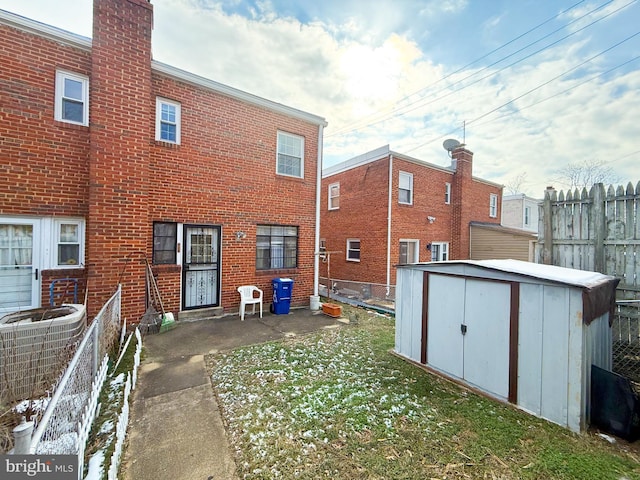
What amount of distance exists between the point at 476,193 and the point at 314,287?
38.5ft

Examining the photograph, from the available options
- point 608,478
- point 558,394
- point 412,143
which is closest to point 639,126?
point 412,143

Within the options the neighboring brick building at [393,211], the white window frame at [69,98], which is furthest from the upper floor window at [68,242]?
the neighboring brick building at [393,211]

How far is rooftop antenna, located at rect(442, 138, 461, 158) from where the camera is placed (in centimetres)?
1489

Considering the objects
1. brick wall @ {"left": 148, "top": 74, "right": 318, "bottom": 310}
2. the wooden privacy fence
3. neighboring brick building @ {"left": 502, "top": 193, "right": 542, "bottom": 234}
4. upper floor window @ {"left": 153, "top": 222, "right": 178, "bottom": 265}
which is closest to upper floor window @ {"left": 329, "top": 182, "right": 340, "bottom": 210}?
brick wall @ {"left": 148, "top": 74, "right": 318, "bottom": 310}

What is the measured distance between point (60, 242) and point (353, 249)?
1056 cm

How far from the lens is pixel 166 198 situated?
22.7ft

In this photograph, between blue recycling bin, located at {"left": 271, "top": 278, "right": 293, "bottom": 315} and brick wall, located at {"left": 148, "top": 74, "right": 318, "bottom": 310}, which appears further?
blue recycling bin, located at {"left": 271, "top": 278, "right": 293, "bottom": 315}

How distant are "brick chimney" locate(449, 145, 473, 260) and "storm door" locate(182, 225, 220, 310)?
12.1 metres

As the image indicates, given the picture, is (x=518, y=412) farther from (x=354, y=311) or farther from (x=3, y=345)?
(x=3, y=345)

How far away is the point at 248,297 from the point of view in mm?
7879

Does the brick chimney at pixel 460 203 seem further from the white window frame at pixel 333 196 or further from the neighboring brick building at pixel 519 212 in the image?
the neighboring brick building at pixel 519 212

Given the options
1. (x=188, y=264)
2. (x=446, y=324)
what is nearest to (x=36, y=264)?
(x=188, y=264)

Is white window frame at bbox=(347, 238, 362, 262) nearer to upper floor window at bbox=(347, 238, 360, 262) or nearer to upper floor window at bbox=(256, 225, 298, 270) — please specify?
upper floor window at bbox=(347, 238, 360, 262)

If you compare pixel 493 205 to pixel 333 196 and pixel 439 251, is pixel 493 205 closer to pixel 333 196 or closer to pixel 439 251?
pixel 439 251
